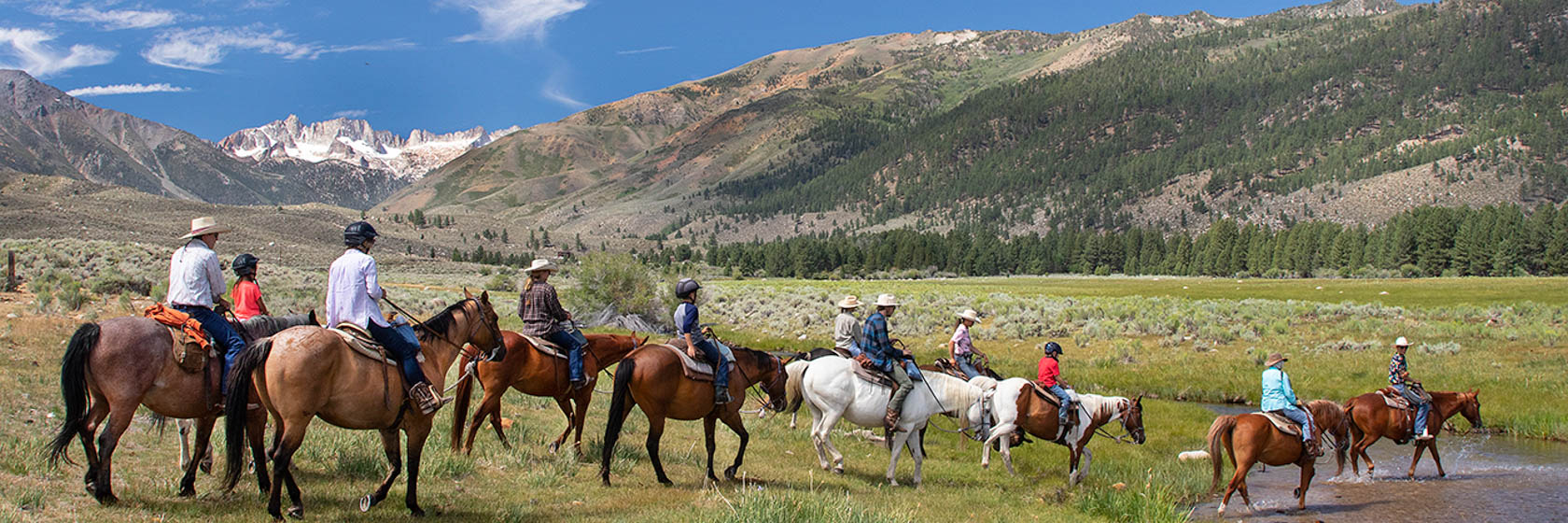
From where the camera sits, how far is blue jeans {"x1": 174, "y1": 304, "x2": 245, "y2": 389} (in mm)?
7840

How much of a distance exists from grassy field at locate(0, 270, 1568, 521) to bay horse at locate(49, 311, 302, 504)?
1.12 ft

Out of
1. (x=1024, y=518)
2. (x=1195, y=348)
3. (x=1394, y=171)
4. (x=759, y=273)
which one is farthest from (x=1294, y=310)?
(x=1394, y=171)

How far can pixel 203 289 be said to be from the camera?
7867 mm

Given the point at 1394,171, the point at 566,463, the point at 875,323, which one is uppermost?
the point at 1394,171

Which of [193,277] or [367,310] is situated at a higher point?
[193,277]

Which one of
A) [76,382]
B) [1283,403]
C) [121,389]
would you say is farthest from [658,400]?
[1283,403]

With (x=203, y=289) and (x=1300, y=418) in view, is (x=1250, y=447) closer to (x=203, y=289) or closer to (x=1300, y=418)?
(x=1300, y=418)

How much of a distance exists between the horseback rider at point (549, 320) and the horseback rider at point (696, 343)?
209cm

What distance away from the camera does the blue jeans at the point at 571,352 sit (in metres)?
11.9

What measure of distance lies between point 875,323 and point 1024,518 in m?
3.10

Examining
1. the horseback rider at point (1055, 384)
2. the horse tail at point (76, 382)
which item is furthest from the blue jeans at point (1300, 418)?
the horse tail at point (76, 382)

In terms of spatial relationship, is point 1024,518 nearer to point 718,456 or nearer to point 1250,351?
point 718,456

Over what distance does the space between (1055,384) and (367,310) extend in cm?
989

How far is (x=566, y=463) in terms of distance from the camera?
34.4 feet
